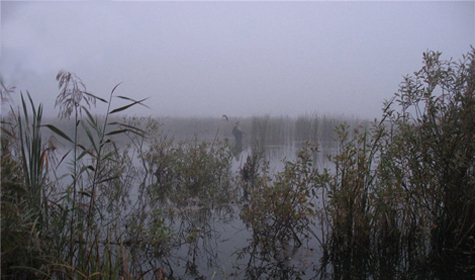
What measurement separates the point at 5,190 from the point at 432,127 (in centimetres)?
291

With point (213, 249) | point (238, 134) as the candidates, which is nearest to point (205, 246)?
point (213, 249)

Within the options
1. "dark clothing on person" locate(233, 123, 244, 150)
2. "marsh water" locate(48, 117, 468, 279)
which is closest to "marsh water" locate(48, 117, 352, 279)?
"marsh water" locate(48, 117, 468, 279)

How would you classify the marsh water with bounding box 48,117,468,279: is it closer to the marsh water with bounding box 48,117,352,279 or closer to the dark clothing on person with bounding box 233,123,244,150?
the marsh water with bounding box 48,117,352,279

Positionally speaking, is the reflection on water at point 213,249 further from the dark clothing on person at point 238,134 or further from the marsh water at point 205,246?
the dark clothing on person at point 238,134

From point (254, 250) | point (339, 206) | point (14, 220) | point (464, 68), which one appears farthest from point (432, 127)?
point (14, 220)

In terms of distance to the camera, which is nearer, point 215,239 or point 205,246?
point 205,246

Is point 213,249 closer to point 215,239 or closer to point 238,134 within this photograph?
point 215,239

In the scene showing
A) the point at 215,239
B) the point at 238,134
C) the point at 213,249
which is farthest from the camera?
the point at 238,134

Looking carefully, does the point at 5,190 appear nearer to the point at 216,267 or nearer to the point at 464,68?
the point at 216,267

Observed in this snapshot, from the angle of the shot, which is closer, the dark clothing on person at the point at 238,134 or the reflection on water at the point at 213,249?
the reflection on water at the point at 213,249

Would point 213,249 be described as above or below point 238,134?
below

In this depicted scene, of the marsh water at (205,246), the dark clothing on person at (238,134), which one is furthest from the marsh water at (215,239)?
the dark clothing on person at (238,134)

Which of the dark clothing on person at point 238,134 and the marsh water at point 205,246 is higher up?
the dark clothing on person at point 238,134

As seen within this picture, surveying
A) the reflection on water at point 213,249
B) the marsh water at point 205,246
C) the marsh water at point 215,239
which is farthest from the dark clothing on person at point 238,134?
the reflection on water at point 213,249
